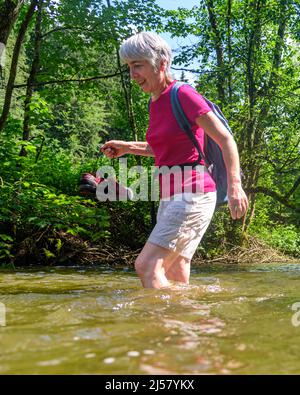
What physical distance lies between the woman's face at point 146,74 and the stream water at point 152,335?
53.4 inches

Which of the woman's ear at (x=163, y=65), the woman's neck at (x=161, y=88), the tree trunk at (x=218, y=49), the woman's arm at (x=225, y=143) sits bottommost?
the woman's arm at (x=225, y=143)


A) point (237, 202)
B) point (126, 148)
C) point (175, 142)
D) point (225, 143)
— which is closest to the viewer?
point (237, 202)

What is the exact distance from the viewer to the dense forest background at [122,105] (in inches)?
270

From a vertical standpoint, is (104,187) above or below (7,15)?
below

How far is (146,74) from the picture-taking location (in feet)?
9.70

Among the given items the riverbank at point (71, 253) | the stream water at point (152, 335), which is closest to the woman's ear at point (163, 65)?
the stream water at point (152, 335)

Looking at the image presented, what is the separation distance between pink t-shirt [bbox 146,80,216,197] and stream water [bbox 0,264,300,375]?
0.71 m

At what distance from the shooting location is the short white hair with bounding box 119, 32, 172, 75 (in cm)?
289

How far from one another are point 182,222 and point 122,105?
351 inches

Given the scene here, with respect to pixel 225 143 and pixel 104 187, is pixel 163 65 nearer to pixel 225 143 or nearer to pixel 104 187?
pixel 225 143

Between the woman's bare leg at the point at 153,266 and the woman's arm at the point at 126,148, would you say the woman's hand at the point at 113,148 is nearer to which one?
the woman's arm at the point at 126,148
